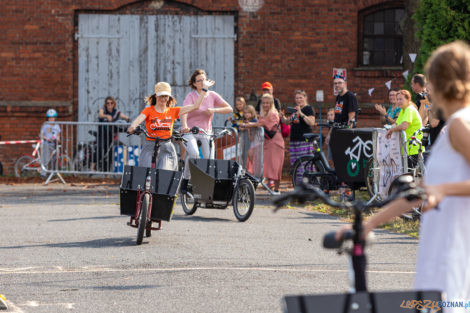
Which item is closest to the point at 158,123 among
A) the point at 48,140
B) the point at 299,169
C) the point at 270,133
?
the point at 299,169

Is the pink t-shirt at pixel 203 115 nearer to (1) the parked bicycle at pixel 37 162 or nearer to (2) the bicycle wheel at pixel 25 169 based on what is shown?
(1) the parked bicycle at pixel 37 162

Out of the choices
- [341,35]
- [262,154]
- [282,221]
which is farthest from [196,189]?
[341,35]

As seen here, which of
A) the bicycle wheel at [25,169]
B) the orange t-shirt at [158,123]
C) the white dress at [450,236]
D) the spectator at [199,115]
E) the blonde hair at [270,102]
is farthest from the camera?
the bicycle wheel at [25,169]

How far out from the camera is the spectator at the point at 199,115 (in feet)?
43.8

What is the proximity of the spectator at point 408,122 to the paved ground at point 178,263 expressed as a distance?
4.51ft

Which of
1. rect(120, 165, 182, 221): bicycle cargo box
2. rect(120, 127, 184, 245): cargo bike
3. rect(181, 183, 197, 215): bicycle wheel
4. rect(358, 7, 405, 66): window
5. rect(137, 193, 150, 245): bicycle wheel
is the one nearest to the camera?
rect(137, 193, 150, 245): bicycle wheel

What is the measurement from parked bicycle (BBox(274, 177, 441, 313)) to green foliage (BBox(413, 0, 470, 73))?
1252cm

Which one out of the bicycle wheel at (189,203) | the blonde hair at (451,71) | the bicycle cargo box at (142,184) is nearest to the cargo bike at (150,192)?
the bicycle cargo box at (142,184)

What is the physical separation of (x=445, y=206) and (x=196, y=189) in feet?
31.2

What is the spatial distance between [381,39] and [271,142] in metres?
7.21

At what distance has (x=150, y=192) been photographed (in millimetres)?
10547

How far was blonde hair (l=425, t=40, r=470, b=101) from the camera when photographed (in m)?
3.61

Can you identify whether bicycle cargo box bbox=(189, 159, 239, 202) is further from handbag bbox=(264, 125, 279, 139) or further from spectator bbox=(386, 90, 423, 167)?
handbag bbox=(264, 125, 279, 139)

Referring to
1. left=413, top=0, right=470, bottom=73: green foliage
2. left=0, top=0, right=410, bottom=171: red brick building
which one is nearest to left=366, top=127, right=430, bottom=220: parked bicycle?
left=413, top=0, right=470, bottom=73: green foliage
